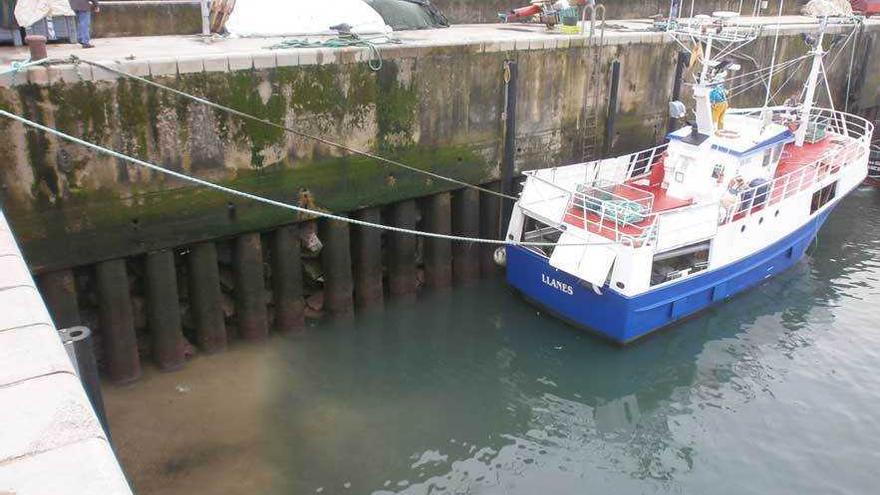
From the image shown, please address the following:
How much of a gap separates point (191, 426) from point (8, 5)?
275 inches

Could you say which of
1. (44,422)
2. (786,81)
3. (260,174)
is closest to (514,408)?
(260,174)

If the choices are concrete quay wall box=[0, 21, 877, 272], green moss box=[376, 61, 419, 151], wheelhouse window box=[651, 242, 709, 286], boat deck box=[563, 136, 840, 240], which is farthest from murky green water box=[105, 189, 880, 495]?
green moss box=[376, 61, 419, 151]

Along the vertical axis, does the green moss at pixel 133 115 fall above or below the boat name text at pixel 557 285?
above

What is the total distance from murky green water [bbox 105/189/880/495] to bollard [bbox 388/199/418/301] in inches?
13.9

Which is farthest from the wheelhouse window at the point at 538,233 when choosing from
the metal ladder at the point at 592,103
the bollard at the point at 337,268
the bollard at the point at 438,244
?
the bollard at the point at 337,268

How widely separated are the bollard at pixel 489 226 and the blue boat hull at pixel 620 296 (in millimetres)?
1246

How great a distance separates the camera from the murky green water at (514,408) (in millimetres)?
8625

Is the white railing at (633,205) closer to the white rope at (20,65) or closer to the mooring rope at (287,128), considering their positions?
the mooring rope at (287,128)

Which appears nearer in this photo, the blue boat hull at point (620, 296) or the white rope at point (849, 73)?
the blue boat hull at point (620, 296)

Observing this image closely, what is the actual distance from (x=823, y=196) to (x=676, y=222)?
5.45 meters

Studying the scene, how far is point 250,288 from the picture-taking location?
10695mm

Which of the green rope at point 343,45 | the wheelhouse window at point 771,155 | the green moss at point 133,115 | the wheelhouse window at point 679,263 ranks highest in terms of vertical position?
the green rope at point 343,45

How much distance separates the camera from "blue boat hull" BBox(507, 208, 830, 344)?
430 inches

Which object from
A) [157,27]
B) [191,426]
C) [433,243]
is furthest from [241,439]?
[157,27]
